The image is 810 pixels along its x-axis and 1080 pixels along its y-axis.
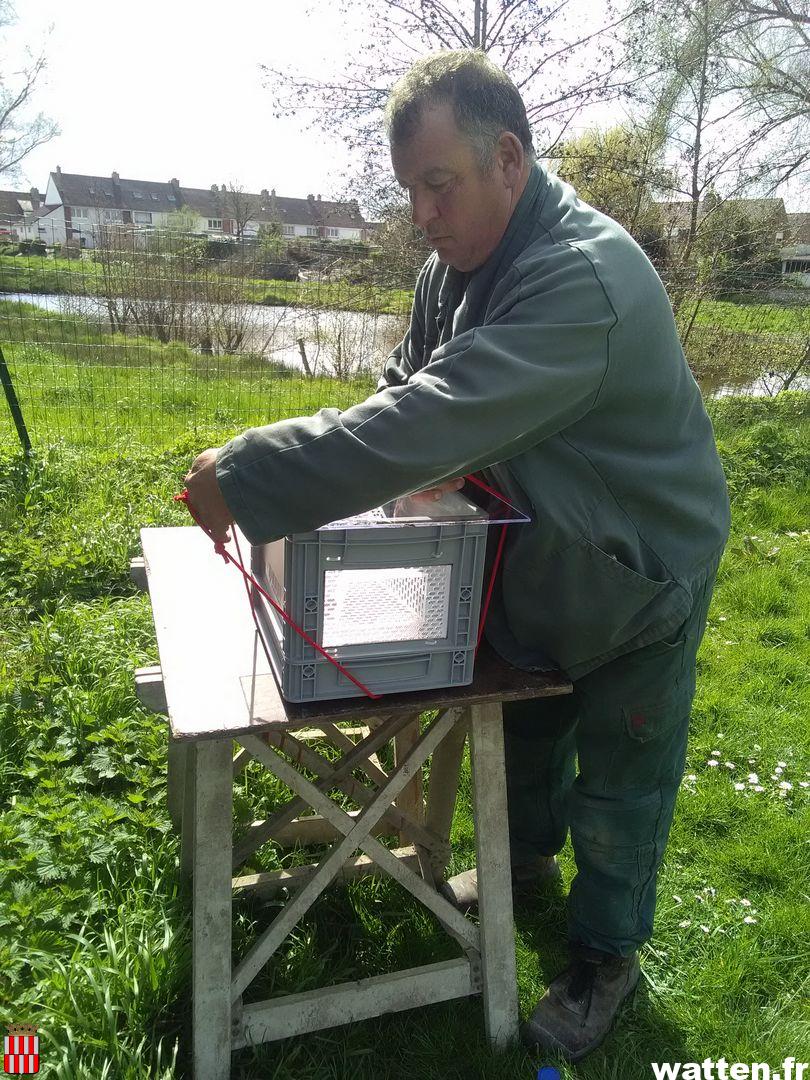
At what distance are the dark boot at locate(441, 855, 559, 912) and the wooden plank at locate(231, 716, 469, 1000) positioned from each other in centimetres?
53

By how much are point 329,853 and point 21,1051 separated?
0.83 metres

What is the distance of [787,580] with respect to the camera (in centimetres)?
509

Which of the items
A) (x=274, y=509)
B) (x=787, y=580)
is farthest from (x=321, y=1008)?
(x=787, y=580)

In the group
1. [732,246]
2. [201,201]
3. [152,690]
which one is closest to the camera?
[152,690]

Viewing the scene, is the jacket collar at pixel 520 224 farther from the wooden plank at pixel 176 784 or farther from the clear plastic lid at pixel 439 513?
the wooden plank at pixel 176 784

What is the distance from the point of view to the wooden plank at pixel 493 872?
2035 mm

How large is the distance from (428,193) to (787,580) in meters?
4.25

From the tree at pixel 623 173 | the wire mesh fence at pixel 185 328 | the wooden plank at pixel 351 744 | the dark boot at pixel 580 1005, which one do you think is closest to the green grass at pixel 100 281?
the wire mesh fence at pixel 185 328

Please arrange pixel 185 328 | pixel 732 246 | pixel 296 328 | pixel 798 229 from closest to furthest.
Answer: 1. pixel 185 328
2. pixel 296 328
3. pixel 732 246
4. pixel 798 229

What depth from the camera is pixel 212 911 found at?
1.82 meters

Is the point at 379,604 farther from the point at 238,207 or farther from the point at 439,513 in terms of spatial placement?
the point at 238,207

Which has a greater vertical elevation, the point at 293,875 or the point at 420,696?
the point at 420,696

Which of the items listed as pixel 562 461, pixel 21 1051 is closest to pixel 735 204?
pixel 562 461

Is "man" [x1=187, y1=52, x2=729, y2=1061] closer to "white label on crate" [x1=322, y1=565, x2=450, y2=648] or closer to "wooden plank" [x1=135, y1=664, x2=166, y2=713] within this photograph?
"white label on crate" [x1=322, y1=565, x2=450, y2=648]
